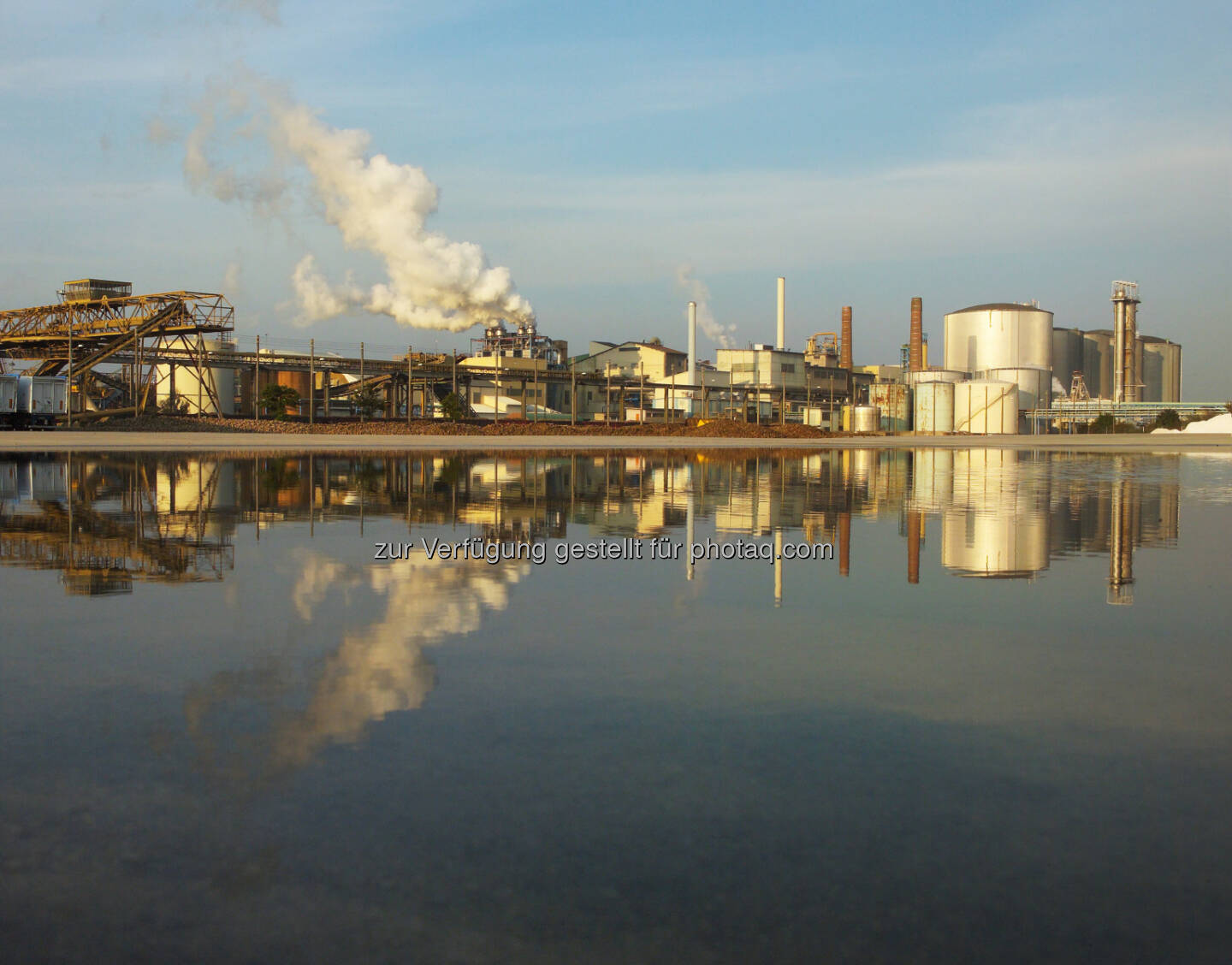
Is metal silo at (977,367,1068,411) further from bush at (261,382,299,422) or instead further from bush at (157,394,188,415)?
bush at (157,394,188,415)

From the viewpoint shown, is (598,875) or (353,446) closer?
(598,875)

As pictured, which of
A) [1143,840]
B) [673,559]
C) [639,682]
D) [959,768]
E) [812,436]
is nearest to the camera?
[1143,840]

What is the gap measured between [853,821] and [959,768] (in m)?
0.79

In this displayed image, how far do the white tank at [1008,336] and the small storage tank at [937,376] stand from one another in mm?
4068

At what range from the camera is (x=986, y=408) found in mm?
92750

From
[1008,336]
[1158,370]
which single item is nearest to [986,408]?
[1008,336]

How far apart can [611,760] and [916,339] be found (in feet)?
368

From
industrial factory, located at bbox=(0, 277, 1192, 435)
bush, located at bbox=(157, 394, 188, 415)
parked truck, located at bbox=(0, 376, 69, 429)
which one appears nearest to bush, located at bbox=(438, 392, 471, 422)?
industrial factory, located at bbox=(0, 277, 1192, 435)

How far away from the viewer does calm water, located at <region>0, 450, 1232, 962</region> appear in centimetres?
286

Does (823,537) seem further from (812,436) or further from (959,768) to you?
(812,436)

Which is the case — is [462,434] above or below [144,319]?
below

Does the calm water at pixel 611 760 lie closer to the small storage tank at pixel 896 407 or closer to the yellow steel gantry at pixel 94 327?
the yellow steel gantry at pixel 94 327

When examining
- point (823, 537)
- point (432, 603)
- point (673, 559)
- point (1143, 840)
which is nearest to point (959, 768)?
point (1143, 840)

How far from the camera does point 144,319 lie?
2106 inches
